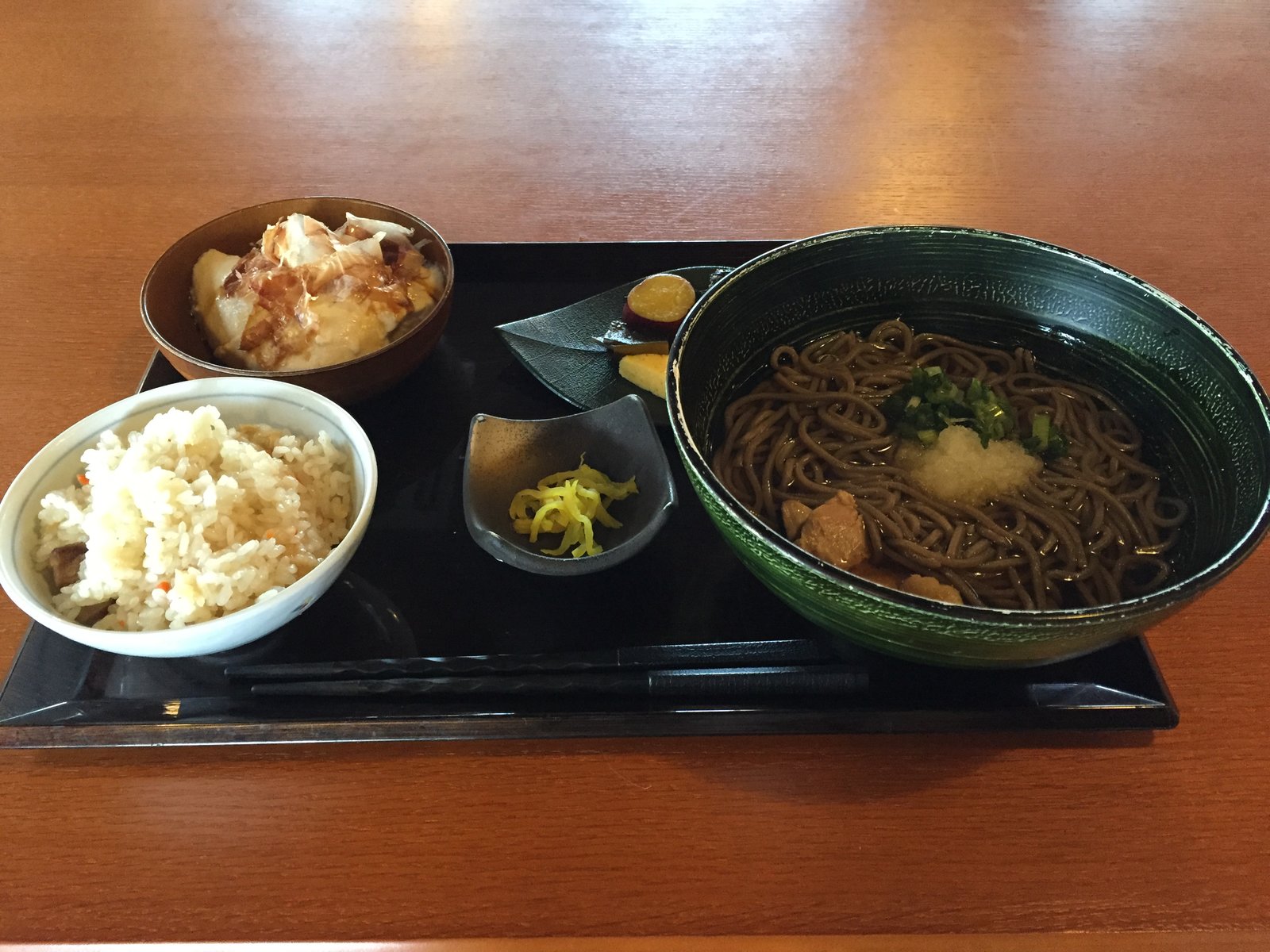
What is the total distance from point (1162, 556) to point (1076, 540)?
0.37ft

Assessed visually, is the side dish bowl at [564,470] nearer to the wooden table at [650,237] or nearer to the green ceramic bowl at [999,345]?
the green ceramic bowl at [999,345]

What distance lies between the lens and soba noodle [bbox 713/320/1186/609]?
1112 millimetres

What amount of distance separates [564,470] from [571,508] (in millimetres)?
143

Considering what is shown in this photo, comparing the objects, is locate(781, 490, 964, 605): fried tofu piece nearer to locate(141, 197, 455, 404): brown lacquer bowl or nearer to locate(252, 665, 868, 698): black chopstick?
locate(252, 665, 868, 698): black chopstick

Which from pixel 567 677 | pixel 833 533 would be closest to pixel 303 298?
pixel 567 677

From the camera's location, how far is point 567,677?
110cm

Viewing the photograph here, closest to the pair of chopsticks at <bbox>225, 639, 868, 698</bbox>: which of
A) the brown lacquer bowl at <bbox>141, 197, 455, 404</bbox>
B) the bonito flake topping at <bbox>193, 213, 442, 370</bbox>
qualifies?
the brown lacquer bowl at <bbox>141, 197, 455, 404</bbox>

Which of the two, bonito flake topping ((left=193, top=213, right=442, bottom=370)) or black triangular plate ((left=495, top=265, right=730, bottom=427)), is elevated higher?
bonito flake topping ((left=193, top=213, right=442, bottom=370))

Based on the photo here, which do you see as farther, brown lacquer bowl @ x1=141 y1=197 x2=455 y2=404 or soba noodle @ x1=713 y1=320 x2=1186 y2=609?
brown lacquer bowl @ x1=141 y1=197 x2=455 y2=404

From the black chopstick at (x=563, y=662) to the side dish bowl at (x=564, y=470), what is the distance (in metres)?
0.13

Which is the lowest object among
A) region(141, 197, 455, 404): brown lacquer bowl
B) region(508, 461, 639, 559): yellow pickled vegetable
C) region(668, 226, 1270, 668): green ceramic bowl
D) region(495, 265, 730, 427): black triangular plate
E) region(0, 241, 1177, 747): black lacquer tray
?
region(0, 241, 1177, 747): black lacquer tray

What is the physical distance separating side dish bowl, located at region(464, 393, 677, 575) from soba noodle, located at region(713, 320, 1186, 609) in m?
0.14

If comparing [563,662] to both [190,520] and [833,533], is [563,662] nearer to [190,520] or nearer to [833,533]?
[833,533]

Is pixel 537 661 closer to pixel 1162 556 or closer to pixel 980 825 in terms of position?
pixel 980 825
